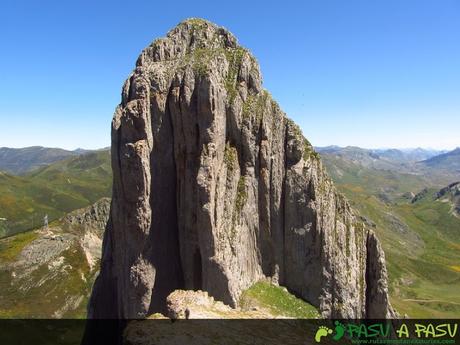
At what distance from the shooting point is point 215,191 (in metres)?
55.9

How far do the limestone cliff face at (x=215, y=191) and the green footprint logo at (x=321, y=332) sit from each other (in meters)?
5.58

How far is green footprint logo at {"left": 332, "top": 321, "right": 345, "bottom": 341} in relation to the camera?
5508 centimetres

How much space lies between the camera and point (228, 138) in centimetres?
6025

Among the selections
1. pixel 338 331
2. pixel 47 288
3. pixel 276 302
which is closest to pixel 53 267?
pixel 47 288

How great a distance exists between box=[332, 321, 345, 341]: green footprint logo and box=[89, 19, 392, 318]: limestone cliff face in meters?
3.33

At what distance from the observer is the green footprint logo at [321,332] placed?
49719 mm

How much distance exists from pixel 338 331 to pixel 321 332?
16.0 feet

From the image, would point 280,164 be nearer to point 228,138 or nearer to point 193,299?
point 228,138

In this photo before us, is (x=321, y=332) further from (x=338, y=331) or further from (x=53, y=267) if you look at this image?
(x=53, y=267)

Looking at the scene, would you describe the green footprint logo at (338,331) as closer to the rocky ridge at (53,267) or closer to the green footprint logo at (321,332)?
the green footprint logo at (321,332)

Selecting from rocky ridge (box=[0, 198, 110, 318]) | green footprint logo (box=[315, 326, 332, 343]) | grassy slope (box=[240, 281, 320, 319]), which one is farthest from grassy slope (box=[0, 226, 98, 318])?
green footprint logo (box=[315, 326, 332, 343])

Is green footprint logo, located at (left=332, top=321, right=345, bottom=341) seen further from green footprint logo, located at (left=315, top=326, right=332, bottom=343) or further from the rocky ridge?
the rocky ridge

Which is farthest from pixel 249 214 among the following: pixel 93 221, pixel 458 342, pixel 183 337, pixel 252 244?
pixel 93 221

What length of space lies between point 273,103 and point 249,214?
691 inches
